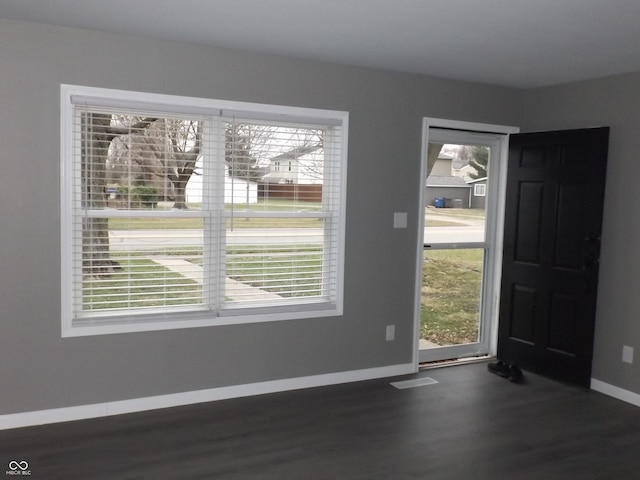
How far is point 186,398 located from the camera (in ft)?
12.3

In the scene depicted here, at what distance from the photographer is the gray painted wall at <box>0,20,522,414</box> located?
3229 millimetres

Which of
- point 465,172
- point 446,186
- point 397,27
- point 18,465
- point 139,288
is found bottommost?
point 18,465

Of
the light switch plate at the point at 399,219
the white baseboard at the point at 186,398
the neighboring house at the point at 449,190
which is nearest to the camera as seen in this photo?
the white baseboard at the point at 186,398

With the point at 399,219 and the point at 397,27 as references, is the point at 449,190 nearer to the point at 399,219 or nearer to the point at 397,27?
the point at 399,219

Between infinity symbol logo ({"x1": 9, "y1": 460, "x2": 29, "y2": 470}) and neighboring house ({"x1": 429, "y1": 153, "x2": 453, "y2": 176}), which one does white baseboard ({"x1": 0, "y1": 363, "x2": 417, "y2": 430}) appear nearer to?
Result: infinity symbol logo ({"x1": 9, "y1": 460, "x2": 29, "y2": 470})

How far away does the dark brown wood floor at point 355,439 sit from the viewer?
292 centimetres

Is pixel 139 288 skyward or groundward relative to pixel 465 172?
groundward

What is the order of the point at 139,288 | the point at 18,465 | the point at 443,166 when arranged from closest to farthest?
the point at 18,465, the point at 139,288, the point at 443,166

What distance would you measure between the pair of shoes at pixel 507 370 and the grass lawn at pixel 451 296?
44 cm

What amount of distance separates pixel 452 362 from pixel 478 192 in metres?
1.48

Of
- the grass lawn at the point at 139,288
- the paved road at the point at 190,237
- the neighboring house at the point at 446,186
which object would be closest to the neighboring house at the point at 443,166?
the neighboring house at the point at 446,186

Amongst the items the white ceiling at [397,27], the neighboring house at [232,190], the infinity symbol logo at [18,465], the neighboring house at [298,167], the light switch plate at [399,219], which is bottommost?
the infinity symbol logo at [18,465]

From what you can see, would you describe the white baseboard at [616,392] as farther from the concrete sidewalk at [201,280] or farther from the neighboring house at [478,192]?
the concrete sidewalk at [201,280]

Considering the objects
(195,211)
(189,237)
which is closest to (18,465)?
(189,237)
